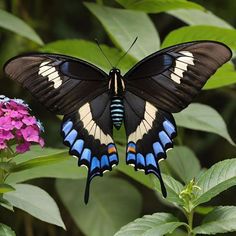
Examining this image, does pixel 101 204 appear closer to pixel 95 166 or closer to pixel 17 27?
pixel 95 166

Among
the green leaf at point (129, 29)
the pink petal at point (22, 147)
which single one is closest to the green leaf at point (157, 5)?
the green leaf at point (129, 29)

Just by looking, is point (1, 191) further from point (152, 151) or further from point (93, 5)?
point (93, 5)

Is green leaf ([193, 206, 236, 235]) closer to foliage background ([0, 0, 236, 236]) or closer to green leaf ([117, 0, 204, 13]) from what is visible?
green leaf ([117, 0, 204, 13])

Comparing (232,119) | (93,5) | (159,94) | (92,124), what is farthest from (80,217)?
(232,119)

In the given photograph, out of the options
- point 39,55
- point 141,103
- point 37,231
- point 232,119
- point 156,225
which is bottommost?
point 37,231

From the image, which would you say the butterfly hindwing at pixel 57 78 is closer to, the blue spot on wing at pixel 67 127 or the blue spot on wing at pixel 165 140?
the blue spot on wing at pixel 67 127

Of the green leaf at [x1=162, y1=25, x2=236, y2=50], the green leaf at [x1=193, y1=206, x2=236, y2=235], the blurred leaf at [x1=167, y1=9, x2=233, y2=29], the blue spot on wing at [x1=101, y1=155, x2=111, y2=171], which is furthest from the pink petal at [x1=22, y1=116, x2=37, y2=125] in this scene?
the blurred leaf at [x1=167, y1=9, x2=233, y2=29]
